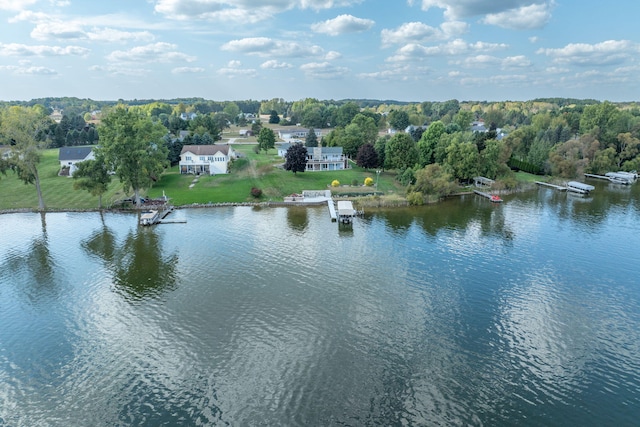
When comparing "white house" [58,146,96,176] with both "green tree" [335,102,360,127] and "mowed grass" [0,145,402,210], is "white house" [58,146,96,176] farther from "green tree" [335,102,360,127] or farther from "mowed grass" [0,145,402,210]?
"green tree" [335,102,360,127]

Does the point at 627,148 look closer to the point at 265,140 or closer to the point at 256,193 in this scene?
the point at 265,140

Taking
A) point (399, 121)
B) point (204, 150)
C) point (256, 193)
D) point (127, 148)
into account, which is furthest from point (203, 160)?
point (399, 121)

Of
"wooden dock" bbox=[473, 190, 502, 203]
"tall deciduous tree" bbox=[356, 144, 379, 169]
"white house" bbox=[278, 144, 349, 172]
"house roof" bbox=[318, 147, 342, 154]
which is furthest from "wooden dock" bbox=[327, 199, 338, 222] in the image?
"wooden dock" bbox=[473, 190, 502, 203]

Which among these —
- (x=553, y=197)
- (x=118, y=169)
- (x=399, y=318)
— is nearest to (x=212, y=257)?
(x=399, y=318)

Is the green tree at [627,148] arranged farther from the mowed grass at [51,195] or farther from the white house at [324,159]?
the mowed grass at [51,195]

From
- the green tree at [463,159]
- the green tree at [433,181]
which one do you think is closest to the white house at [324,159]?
the green tree at [463,159]

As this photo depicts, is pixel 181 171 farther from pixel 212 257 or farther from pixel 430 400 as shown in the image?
pixel 430 400
